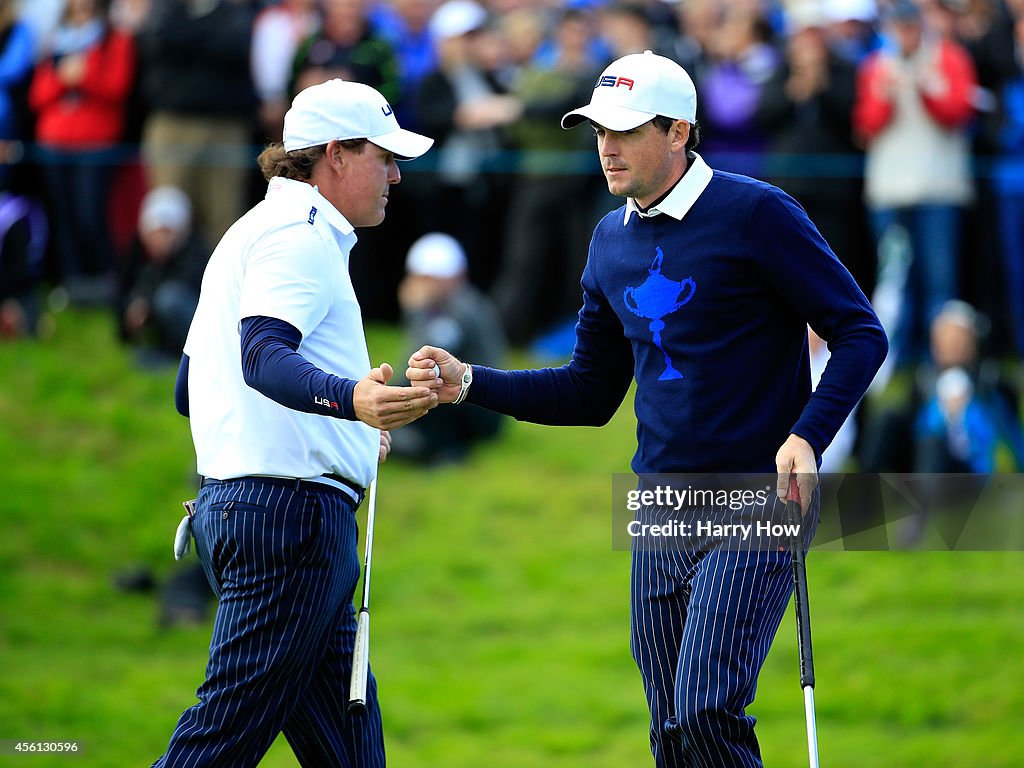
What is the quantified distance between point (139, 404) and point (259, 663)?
893cm

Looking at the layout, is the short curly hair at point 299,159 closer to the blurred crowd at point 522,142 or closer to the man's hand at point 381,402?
the man's hand at point 381,402

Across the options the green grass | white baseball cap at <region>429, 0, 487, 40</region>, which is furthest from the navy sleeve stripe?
white baseball cap at <region>429, 0, 487, 40</region>

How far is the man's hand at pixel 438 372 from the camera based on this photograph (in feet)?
17.6

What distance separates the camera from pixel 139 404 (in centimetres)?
1394

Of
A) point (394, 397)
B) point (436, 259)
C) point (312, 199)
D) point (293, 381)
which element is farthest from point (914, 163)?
point (293, 381)

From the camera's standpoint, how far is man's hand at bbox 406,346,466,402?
211 inches

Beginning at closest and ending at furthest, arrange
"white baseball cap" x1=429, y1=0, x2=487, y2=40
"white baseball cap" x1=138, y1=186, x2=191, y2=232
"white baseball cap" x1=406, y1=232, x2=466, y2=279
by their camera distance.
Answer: "white baseball cap" x1=406, y1=232, x2=466, y2=279 < "white baseball cap" x1=138, y1=186, x2=191, y2=232 < "white baseball cap" x1=429, y1=0, x2=487, y2=40

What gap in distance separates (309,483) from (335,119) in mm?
1251

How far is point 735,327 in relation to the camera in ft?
17.7

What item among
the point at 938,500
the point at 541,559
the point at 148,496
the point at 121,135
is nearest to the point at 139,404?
the point at 148,496

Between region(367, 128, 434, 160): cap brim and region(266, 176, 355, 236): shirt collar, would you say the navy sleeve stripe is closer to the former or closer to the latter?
region(266, 176, 355, 236): shirt collar

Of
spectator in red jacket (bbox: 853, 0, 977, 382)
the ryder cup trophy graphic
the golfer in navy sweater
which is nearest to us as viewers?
the golfer in navy sweater

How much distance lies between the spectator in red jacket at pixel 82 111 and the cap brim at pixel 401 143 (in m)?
9.18

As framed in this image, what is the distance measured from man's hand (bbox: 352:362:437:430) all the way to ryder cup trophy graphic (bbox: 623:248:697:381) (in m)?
0.92
